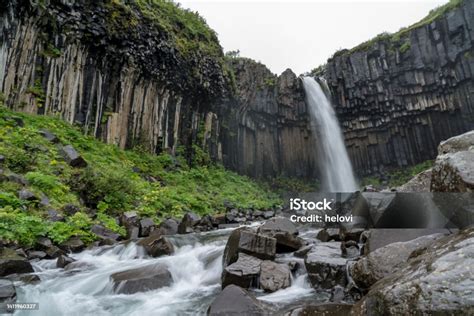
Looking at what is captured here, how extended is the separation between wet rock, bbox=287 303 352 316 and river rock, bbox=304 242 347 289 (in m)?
1.00

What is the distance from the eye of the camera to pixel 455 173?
4203mm

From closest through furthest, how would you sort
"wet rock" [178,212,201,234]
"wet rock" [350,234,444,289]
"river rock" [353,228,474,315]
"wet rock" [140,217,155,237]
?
"river rock" [353,228,474,315]
"wet rock" [350,234,444,289]
"wet rock" [140,217,155,237]
"wet rock" [178,212,201,234]

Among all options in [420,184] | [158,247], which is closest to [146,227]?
[158,247]

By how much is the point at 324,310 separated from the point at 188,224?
8179 mm

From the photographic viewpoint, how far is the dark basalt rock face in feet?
99.9

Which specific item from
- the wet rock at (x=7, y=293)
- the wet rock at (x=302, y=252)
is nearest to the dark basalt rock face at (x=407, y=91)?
the wet rock at (x=302, y=252)

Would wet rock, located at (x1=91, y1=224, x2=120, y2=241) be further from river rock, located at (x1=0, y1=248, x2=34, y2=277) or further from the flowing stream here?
river rock, located at (x1=0, y1=248, x2=34, y2=277)

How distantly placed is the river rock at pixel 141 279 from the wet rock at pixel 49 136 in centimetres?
1008

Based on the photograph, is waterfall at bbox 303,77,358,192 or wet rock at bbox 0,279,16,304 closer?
wet rock at bbox 0,279,16,304

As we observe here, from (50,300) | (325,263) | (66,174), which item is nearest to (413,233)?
(325,263)

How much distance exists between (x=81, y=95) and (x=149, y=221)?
1187 centimetres

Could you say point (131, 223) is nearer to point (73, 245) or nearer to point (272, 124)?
point (73, 245)

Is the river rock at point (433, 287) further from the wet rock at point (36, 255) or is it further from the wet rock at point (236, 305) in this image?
the wet rock at point (36, 255)

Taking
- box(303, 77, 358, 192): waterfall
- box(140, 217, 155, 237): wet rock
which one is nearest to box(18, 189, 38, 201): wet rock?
box(140, 217, 155, 237): wet rock
